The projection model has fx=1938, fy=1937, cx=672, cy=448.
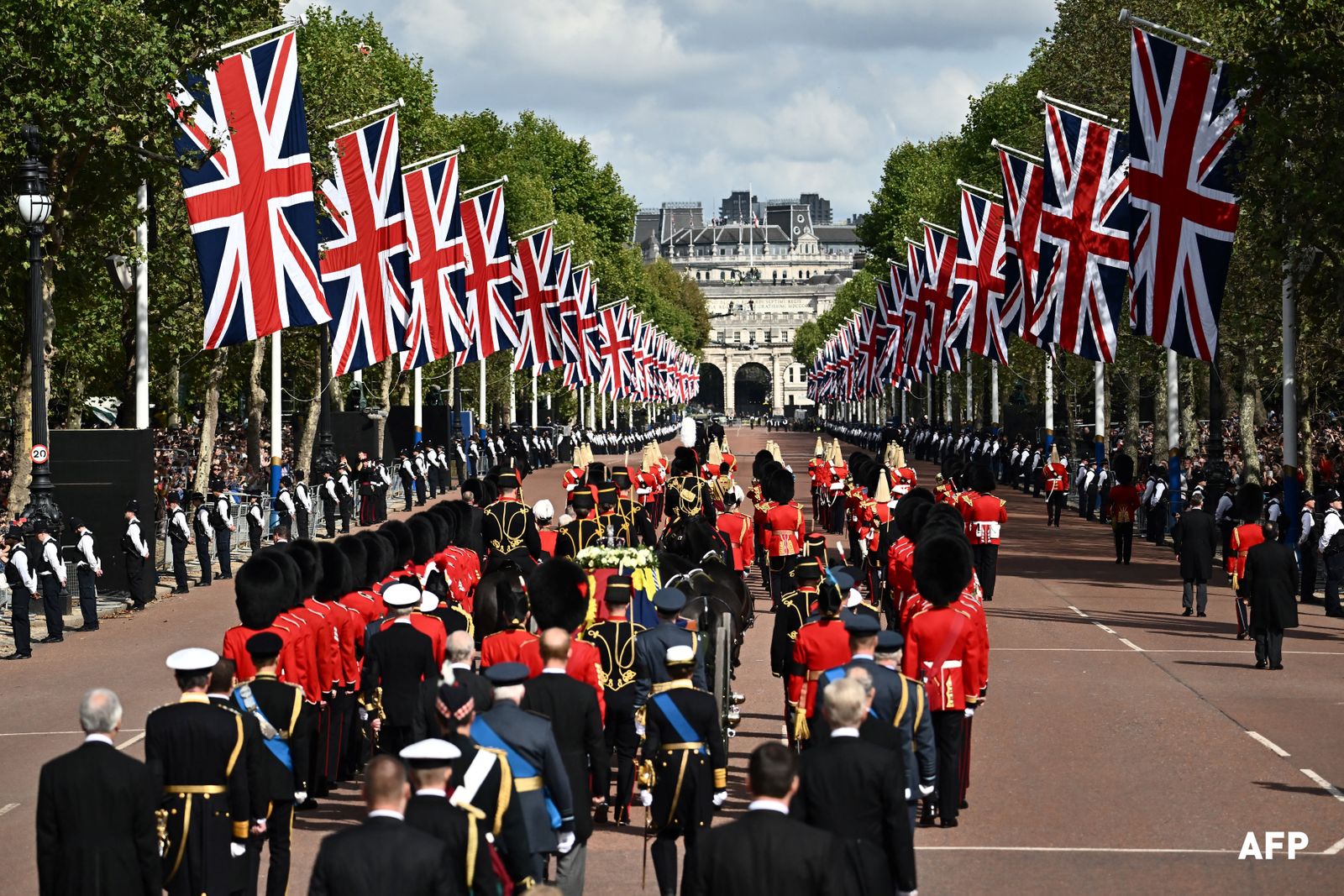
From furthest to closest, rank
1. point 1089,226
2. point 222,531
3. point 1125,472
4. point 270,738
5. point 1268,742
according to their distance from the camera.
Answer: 1. point 1089,226
2. point 1125,472
3. point 222,531
4. point 1268,742
5. point 270,738

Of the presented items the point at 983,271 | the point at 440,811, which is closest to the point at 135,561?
the point at 440,811

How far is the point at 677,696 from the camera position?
1003 centimetres

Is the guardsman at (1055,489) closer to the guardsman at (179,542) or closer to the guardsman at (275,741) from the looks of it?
the guardsman at (179,542)

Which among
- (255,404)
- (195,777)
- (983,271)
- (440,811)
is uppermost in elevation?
(983,271)

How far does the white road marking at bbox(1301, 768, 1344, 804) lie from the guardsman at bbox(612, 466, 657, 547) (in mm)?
8865

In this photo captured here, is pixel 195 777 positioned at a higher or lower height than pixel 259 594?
lower

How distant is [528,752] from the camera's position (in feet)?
28.2

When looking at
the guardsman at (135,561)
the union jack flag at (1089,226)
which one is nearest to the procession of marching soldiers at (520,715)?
the guardsman at (135,561)

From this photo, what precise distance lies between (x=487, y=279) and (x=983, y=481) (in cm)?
1842

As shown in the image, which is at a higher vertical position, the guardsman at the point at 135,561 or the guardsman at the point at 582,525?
the guardsman at the point at 582,525

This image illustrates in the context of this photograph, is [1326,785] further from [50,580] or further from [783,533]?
[50,580]

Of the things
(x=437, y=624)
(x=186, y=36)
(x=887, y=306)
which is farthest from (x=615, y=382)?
(x=437, y=624)

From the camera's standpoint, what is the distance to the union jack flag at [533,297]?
46094 millimetres

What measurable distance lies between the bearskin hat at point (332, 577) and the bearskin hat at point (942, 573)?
4.11 m
